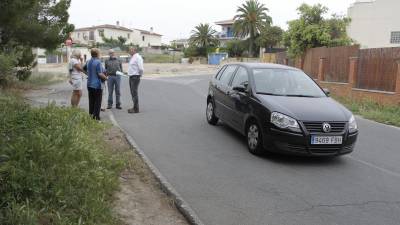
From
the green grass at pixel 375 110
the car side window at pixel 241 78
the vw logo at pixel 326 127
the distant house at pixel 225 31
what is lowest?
the green grass at pixel 375 110

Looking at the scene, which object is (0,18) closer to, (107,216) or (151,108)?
(107,216)

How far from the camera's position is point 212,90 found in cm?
1041

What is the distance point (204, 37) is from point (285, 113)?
7700cm

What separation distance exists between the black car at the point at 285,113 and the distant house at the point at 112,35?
3718 inches

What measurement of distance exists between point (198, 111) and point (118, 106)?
2.38m

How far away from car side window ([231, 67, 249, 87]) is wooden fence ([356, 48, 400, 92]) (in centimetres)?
821

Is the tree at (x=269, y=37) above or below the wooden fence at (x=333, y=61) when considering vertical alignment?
above

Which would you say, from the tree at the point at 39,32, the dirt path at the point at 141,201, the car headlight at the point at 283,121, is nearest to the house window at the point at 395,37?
the tree at the point at 39,32

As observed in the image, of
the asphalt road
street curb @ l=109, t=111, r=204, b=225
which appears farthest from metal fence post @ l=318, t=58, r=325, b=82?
street curb @ l=109, t=111, r=204, b=225

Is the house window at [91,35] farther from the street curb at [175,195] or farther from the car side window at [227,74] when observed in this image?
the street curb at [175,195]

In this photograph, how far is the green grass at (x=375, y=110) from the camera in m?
12.6

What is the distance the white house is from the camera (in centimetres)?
3712

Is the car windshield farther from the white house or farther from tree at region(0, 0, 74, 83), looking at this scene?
the white house

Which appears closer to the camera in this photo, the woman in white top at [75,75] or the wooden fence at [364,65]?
the woman in white top at [75,75]
